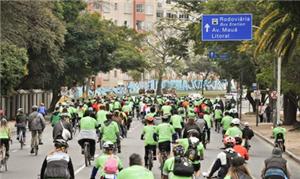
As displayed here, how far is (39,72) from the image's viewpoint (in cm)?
5272

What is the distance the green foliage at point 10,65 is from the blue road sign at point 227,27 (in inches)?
511

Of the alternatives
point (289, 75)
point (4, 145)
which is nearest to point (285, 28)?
point (4, 145)

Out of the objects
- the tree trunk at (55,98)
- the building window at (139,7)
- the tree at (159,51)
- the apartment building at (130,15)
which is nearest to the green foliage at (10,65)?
the tree trunk at (55,98)

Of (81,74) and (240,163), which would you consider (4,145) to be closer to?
(240,163)

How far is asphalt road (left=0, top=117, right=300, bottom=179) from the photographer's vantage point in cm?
2080

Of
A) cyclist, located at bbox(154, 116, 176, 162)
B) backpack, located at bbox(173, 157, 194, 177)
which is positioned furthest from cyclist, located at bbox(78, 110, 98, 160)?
backpack, located at bbox(173, 157, 194, 177)

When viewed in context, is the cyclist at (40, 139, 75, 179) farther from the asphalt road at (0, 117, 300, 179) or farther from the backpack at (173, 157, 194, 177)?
the asphalt road at (0, 117, 300, 179)

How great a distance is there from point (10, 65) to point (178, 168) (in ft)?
113

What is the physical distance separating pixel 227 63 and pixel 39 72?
48.4 ft

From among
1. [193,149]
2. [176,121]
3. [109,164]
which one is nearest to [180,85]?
[176,121]

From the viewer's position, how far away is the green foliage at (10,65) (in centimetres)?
4472

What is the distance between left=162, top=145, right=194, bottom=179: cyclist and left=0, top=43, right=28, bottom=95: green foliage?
33.2 metres

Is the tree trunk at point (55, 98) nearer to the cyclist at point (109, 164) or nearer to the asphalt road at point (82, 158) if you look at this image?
the asphalt road at point (82, 158)

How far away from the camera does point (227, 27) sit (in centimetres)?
3891
